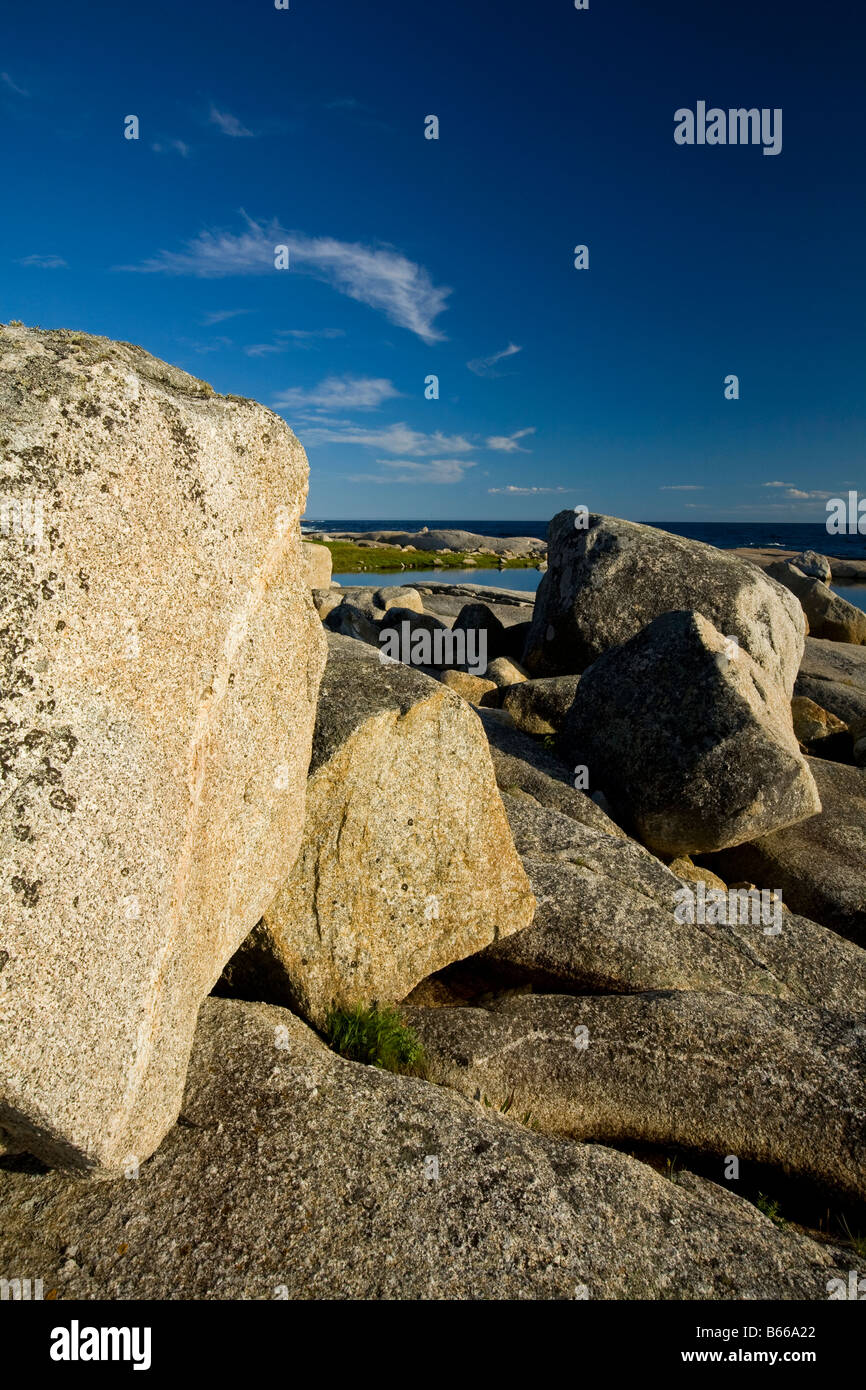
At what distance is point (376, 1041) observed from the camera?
6738mm

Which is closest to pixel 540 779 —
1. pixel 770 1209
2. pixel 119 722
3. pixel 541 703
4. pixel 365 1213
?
pixel 541 703

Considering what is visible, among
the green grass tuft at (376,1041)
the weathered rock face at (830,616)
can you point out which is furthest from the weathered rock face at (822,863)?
the weathered rock face at (830,616)

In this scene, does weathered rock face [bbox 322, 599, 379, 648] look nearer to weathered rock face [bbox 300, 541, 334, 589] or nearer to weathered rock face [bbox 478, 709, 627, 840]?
weathered rock face [bbox 478, 709, 627, 840]

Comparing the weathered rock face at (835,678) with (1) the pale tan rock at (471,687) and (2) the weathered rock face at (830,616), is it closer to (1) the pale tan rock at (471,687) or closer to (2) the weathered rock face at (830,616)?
(2) the weathered rock face at (830,616)

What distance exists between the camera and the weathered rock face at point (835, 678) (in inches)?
805

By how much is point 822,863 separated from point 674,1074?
6.86 meters

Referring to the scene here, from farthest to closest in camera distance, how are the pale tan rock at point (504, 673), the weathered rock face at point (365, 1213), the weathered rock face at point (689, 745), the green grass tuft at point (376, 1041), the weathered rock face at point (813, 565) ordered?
the weathered rock face at point (813, 565)
the pale tan rock at point (504, 673)
the weathered rock face at point (689, 745)
the green grass tuft at point (376, 1041)
the weathered rock face at point (365, 1213)

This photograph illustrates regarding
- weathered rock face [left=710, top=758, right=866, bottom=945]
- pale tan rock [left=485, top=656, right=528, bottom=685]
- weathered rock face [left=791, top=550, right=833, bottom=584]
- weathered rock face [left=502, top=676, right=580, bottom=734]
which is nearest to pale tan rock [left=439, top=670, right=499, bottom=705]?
pale tan rock [left=485, top=656, right=528, bottom=685]

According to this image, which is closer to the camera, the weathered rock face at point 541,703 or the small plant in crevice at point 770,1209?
the small plant in crevice at point 770,1209

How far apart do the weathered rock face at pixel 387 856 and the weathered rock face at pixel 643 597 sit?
34.8 ft

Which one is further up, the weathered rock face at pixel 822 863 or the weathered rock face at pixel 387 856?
the weathered rock face at pixel 387 856
